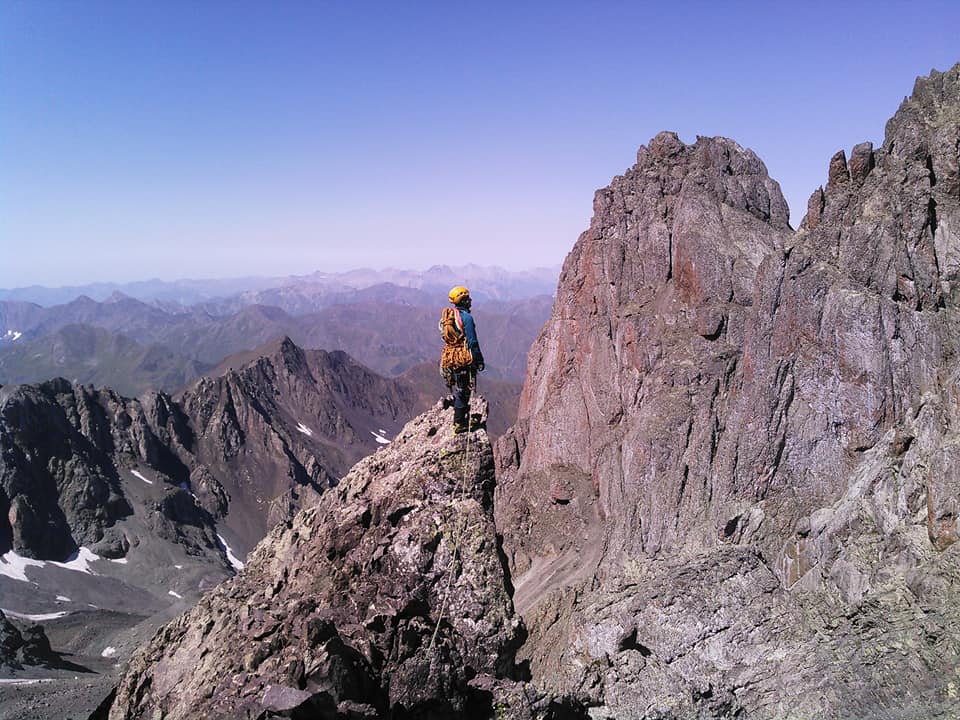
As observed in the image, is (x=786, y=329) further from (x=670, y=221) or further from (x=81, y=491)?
(x=81, y=491)

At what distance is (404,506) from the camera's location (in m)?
17.0

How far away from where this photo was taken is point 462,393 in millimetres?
18266

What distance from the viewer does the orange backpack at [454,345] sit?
707 inches

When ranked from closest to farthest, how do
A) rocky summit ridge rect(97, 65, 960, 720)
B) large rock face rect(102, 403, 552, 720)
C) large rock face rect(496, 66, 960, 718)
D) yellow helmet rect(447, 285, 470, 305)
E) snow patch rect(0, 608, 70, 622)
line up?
large rock face rect(102, 403, 552, 720) → rocky summit ridge rect(97, 65, 960, 720) → yellow helmet rect(447, 285, 470, 305) → large rock face rect(496, 66, 960, 718) → snow patch rect(0, 608, 70, 622)

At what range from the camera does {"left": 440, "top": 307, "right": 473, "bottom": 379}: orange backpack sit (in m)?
18.0

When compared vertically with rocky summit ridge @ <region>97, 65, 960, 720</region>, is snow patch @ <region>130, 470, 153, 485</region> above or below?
below

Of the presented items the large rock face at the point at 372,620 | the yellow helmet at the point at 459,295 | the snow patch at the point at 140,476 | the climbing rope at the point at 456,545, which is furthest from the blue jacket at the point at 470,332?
the snow patch at the point at 140,476

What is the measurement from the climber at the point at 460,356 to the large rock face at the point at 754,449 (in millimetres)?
10411

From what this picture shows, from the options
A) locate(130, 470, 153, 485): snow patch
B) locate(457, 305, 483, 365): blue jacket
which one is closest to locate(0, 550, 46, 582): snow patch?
→ locate(130, 470, 153, 485): snow patch

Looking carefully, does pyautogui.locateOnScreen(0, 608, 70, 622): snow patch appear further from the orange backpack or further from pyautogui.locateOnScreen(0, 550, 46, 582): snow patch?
the orange backpack

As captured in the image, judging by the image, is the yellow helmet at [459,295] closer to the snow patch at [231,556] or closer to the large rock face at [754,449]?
the large rock face at [754,449]

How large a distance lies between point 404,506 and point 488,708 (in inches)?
210

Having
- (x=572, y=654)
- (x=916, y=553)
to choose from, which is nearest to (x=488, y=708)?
(x=916, y=553)

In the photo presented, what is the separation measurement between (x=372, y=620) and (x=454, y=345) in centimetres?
754
